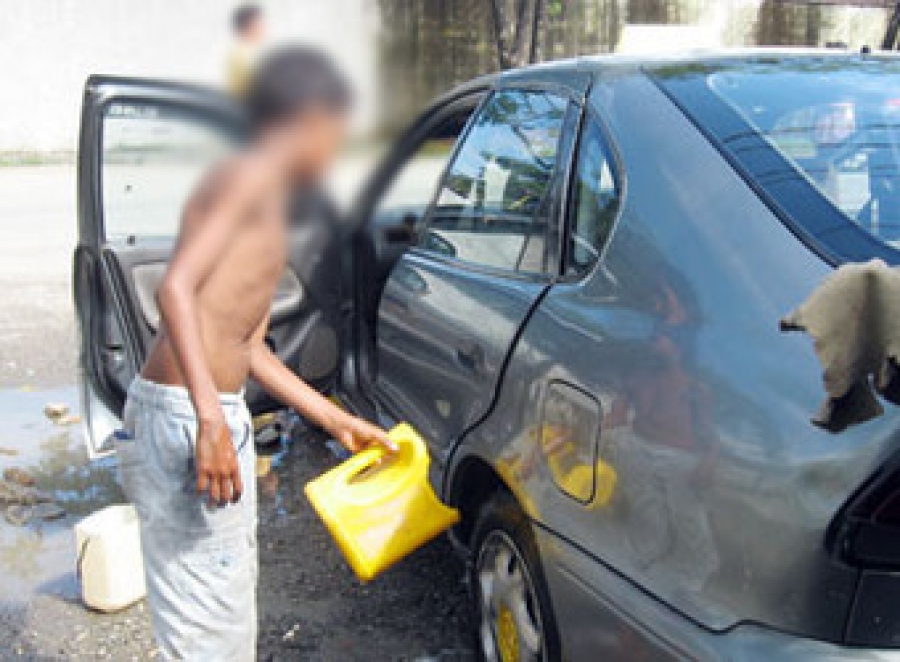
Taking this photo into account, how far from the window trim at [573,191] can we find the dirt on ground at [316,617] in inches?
52.9

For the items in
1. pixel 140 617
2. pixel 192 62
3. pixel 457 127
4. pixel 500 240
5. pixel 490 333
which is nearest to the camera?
Result: pixel 192 62

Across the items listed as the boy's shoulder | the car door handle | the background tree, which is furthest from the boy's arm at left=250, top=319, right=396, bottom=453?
the background tree

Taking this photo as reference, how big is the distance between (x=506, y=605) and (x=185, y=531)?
0.87 metres

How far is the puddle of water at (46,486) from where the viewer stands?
362 centimetres

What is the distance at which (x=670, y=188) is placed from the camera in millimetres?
2072

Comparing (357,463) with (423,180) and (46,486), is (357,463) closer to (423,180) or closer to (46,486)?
(423,180)

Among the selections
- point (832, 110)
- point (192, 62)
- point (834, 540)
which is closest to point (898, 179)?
point (832, 110)

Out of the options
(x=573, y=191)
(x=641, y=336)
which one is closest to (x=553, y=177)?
(x=573, y=191)

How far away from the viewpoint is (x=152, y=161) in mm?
2172

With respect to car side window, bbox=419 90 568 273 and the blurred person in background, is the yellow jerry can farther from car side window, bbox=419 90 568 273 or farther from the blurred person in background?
the blurred person in background

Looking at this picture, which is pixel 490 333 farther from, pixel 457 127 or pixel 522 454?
pixel 457 127

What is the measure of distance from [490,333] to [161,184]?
94cm

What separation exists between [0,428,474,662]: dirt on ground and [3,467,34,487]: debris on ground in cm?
99

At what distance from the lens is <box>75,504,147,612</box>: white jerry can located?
10.6 feet
